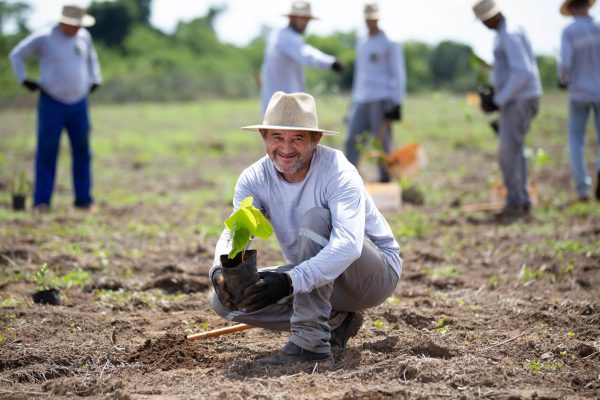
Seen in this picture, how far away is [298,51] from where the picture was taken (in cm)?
834

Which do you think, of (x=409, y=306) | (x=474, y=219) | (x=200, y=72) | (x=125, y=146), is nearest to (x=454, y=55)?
(x=200, y=72)

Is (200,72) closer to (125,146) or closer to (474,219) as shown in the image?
(125,146)

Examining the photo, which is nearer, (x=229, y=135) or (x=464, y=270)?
(x=464, y=270)

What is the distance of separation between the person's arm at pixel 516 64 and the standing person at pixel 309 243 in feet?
13.0

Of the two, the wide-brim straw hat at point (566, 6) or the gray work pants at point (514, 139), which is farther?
the wide-brim straw hat at point (566, 6)

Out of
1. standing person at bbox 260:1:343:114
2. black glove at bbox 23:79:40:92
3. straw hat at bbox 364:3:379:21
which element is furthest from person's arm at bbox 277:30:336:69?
black glove at bbox 23:79:40:92

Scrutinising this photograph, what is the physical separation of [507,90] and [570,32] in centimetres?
105

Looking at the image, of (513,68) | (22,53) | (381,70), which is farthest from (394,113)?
(22,53)

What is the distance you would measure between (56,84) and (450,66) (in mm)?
29593

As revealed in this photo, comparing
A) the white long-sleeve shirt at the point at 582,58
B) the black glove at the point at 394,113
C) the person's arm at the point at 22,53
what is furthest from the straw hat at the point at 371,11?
the person's arm at the point at 22,53

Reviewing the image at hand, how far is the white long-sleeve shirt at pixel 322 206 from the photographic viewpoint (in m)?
3.75

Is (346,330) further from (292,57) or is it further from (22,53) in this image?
(22,53)

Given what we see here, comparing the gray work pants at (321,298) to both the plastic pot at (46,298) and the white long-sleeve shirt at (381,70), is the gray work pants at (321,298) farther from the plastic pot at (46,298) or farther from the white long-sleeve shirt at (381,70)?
the white long-sleeve shirt at (381,70)

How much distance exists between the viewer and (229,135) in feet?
58.4
